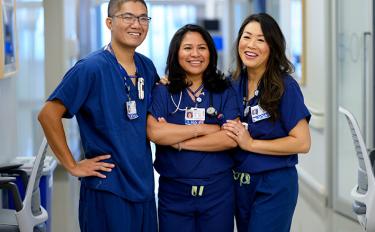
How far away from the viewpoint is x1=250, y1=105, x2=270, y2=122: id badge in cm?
276

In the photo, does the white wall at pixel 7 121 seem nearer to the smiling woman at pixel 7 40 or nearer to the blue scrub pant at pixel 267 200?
the smiling woman at pixel 7 40

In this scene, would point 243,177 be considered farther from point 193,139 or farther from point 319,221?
point 319,221

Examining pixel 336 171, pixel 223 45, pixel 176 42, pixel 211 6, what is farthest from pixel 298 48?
pixel 211 6

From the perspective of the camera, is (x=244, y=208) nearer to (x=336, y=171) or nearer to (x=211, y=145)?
(x=211, y=145)

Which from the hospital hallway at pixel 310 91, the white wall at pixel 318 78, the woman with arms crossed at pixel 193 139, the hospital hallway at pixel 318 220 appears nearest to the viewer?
the woman with arms crossed at pixel 193 139

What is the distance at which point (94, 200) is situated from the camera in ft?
8.82

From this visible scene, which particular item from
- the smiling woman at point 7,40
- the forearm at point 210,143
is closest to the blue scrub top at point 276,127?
the forearm at point 210,143

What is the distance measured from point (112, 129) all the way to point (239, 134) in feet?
1.73

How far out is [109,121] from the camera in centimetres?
263

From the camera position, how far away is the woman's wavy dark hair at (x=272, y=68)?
2748 mm

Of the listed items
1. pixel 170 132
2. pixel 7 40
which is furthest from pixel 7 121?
pixel 170 132

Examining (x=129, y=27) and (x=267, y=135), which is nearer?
(x=129, y=27)

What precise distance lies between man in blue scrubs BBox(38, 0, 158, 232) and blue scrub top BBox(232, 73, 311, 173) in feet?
1.38

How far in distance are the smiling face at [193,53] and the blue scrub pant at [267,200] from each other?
522 mm
